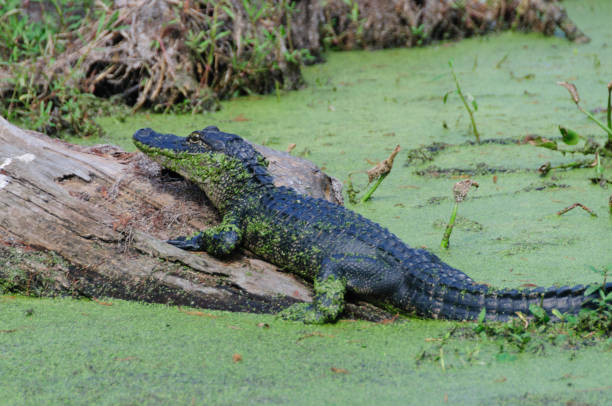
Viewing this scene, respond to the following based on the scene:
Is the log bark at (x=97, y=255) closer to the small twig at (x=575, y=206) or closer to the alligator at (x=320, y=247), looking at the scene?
the alligator at (x=320, y=247)

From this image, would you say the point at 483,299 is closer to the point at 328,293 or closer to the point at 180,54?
the point at 328,293

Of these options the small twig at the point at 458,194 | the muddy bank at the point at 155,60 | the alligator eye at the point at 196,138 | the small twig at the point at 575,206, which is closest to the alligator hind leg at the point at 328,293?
the small twig at the point at 458,194

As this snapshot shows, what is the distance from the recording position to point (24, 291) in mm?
2713

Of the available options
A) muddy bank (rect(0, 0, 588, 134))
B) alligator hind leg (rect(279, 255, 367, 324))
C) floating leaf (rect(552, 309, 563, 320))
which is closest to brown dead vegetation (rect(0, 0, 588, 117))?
muddy bank (rect(0, 0, 588, 134))

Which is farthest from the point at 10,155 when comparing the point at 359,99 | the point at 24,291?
the point at 359,99

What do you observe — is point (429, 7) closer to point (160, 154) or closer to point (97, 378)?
point (160, 154)

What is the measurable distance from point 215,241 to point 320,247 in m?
0.49

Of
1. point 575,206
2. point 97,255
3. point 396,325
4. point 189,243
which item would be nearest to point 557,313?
point 396,325

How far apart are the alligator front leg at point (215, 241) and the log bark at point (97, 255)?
0.17 ft

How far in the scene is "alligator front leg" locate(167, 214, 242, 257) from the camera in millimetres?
2945

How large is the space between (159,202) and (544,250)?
193cm

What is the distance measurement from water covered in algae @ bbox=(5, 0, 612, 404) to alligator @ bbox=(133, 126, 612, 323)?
0.13 m

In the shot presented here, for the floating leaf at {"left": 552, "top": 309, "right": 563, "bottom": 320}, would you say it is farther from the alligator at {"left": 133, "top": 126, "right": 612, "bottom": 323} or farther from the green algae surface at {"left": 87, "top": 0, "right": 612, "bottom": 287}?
the green algae surface at {"left": 87, "top": 0, "right": 612, "bottom": 287}

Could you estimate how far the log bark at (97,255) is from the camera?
272 cm
